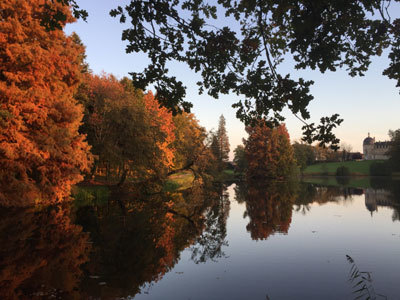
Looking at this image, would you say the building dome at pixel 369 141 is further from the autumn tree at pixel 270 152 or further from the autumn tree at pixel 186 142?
the autumn tree at pixel 186 142

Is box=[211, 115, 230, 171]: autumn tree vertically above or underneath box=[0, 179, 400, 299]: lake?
above

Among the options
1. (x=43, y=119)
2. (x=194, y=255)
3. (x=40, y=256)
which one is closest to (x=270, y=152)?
(x=43, y=119)

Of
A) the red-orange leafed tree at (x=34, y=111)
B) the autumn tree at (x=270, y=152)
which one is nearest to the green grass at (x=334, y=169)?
the autumn tree at (x=270, y=152)

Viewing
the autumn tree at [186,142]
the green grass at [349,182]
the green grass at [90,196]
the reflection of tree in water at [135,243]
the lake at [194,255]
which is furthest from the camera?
the green grass at [349,182]

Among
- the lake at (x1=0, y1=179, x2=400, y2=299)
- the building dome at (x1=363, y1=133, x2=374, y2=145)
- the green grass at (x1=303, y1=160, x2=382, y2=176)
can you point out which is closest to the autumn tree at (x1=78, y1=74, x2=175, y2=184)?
the lake at (x1=0, y1=179, x2=400, y2=299)

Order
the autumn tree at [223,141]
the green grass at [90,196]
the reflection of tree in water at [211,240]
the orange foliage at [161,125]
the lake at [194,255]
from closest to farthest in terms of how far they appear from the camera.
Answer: the lake at [194,255], the reflection of tree in water at [211,240], the green grass at [90,196], the orange foliage at [161,125], the autumn tree at [223,141]

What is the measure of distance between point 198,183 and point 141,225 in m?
20.5

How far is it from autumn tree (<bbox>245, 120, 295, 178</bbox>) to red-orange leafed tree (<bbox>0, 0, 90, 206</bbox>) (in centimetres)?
4499

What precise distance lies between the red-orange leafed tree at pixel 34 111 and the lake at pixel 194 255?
8.54 feet

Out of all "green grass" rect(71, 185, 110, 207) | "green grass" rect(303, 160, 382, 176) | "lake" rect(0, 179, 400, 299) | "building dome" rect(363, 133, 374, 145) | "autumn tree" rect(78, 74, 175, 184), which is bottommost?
"lake" rect(0, 179, 400, 299)

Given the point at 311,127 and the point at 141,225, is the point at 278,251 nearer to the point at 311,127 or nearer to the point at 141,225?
the point at 141,225

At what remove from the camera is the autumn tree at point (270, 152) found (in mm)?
62250

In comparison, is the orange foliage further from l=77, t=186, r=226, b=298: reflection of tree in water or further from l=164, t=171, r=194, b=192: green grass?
l=77, t=186, r=226, b=298: reflection of tree in water

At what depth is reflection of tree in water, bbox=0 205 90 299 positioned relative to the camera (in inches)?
286
